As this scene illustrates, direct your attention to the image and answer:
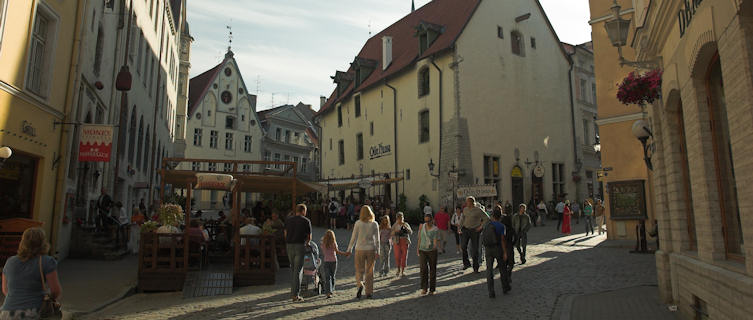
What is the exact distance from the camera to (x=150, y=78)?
25.0 meters

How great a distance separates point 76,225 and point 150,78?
41.4 ft

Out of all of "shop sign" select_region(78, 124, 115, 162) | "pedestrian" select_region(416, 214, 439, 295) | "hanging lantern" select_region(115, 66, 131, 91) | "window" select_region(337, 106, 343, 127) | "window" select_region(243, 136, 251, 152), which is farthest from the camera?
"window" select_region(243, 136, 251, 152)

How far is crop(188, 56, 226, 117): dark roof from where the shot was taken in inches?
1876

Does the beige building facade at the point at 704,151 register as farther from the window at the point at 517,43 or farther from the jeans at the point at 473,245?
the window at the point at 517,43

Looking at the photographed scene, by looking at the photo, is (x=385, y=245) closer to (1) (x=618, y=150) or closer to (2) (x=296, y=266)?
(2) (x=296, y=266)

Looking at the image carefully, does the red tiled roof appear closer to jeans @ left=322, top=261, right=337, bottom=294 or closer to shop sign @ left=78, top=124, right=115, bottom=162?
shop sign @ left=78, top=124, right=115, bottom=162

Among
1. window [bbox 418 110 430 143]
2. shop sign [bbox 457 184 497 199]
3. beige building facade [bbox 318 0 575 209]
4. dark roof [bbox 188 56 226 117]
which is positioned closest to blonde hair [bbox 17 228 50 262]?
shop sign [bbox 457 184 497 199]

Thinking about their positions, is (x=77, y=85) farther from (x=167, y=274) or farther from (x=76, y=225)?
(x=167, y=274)

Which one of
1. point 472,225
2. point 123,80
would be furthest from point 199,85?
point 472,225

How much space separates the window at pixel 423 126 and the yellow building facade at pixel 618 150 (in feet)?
42.3

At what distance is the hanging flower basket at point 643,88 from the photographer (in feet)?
25.9

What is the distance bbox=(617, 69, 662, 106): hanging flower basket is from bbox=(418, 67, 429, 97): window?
22.9 meters

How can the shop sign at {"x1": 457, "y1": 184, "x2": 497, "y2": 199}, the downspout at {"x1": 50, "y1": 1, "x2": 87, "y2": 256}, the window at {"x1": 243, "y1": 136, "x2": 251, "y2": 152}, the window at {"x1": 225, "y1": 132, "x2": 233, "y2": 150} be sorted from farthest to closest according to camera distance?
the window at {"x1": 243, "y1": 136, "x2": 251, "y2": 152}, the window at {"x1": 225, "y1": 132, "x2": 233, "y2": 150}, the shop sign at {"x1": 457, "y1": 184, "x2": 497, "y2": 199}, the downspout at {"x1": 50, "y1": 1, "x2": 87, "y2": 256}

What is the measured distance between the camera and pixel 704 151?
6.16 meters
